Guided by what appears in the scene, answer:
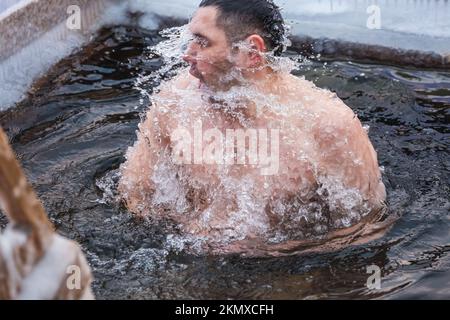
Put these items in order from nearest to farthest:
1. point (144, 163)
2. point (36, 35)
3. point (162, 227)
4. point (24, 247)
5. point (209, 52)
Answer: point (24, 247) < point (209, 52) < point (162, 227) < point (144, 163) < point (36, 35)

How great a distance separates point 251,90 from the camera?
12.4 feet

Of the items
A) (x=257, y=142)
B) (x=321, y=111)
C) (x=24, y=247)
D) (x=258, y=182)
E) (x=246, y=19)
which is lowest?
(x=258, y=182)

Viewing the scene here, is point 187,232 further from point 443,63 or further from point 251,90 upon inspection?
point 443,63

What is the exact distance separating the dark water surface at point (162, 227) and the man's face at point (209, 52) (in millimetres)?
851

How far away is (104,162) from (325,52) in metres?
2.25

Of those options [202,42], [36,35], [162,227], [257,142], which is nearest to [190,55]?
[202,42]

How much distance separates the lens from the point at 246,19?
3773mm

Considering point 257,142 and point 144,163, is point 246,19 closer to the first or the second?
point 257,142

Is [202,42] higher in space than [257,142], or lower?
higher

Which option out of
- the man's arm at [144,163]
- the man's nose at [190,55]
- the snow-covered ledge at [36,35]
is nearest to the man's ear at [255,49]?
the man's nose at [190,55]

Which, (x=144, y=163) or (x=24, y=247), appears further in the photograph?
(x=144, y=163)

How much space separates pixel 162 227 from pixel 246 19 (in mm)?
1156

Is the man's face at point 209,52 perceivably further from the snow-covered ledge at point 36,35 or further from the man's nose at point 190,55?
the snow-covered ledge at point 36,35
